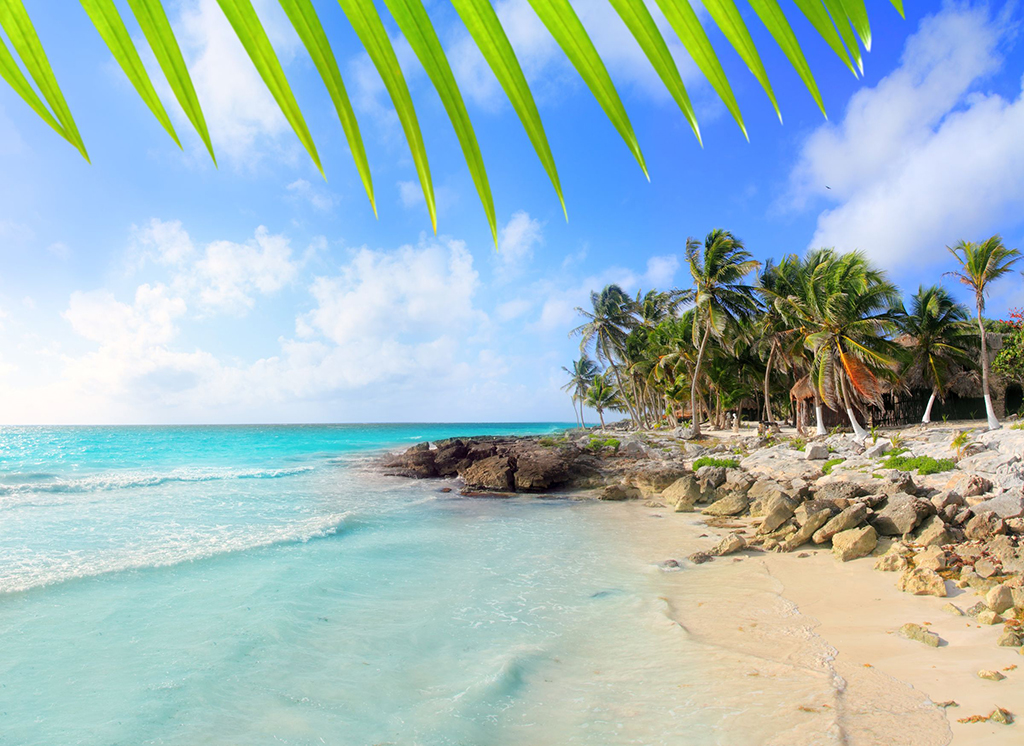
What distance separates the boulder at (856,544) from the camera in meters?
7.24

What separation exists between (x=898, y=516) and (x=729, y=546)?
2404mm

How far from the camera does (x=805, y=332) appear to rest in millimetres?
22266

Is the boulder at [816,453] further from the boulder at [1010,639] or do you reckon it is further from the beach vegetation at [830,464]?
the boulder at [1010,639]

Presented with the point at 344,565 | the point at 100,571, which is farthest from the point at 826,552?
the point at 100,571

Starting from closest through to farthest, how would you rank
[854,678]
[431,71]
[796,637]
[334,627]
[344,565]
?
1. [431,71]
2. [854,678]
3. [796,637]
4. [334,627]
5. [344,565]

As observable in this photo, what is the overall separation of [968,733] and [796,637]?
5.47ft

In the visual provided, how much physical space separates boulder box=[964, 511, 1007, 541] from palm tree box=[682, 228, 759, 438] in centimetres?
1758

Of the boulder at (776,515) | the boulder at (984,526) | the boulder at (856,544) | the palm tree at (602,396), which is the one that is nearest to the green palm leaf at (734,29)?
the boulder at (856,544)

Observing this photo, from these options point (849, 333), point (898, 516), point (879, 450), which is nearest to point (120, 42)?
point (898, 516)

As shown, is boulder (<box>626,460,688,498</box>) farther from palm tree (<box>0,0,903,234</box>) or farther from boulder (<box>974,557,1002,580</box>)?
palm tree (<box>0,0,903,234</box>)

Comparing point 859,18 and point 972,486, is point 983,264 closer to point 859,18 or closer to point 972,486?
point 972,486

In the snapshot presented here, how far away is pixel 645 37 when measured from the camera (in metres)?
0.38

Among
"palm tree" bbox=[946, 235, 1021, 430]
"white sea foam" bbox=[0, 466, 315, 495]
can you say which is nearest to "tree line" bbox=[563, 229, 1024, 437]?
"palm tree" bbox=[946, 235, 1021, 430]

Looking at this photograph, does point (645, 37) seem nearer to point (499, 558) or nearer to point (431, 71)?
point (431, 71)
